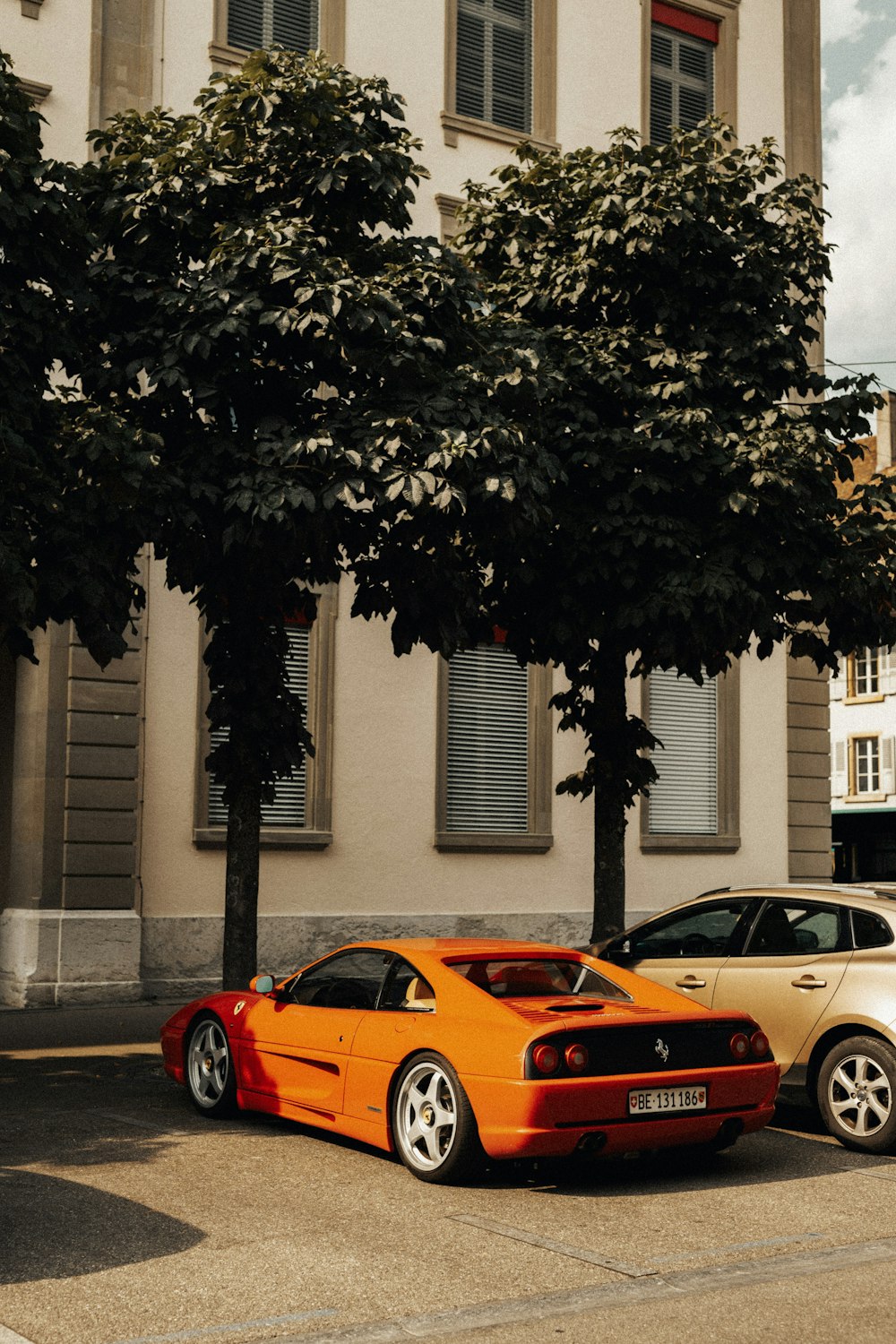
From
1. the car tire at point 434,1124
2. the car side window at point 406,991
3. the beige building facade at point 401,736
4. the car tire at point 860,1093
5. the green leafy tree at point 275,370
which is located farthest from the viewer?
the beige building facade at point 401,736

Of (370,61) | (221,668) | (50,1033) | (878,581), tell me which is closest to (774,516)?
(878,581)

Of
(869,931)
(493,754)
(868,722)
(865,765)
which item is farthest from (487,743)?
(865,765)

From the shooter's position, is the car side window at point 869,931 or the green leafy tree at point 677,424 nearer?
the car side window at point 869,931

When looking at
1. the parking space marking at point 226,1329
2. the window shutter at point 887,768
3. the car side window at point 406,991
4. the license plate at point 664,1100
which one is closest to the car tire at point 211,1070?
the car side window at point 406,991

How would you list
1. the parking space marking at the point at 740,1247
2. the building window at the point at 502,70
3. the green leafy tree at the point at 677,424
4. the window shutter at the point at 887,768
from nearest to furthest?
the parking space marking at the point at 740,1247, the green leafy tree at the point at 677,424, the building window at the point at 502,70, the window shutter at the point at 887,768

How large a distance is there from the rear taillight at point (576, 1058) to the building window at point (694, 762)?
13287mm

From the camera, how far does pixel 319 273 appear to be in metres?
10.1

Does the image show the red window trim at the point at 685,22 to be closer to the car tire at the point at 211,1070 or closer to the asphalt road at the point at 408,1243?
the car tire at the point at 211,1070

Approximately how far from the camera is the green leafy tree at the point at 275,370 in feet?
32.9

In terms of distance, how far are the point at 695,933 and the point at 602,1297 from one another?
174 inches

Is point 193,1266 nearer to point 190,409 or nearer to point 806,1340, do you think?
point 806,1340

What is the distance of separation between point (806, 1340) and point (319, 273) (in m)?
7.18

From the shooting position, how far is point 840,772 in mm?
49281

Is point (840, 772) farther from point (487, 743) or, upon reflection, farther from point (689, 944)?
point (689, 944)
